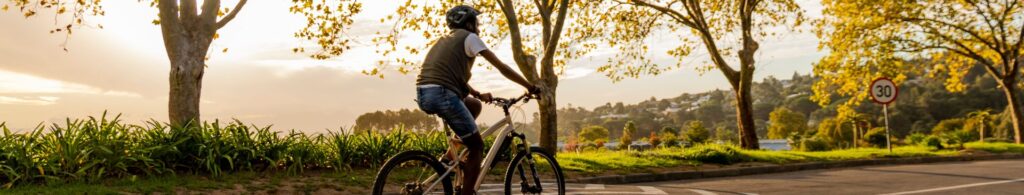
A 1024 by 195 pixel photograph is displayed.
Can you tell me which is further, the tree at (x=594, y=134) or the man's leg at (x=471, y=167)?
the tree at (x=594, y=134)

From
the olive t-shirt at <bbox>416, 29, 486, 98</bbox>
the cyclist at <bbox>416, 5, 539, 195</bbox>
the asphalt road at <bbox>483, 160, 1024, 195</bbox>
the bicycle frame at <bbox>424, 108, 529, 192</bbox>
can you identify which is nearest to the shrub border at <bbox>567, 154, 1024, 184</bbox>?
the asphalt road at <bbox>483, 160, 1024, 195</bbox>

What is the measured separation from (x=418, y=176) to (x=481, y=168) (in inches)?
18.0

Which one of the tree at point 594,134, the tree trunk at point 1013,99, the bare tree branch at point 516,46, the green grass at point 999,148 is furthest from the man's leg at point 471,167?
the tree at point 594,134

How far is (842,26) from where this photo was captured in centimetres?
2670

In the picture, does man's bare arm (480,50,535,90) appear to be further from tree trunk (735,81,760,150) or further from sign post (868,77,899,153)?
tree trunk (735,81,760,150)

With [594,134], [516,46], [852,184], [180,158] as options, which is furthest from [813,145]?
[180,158]

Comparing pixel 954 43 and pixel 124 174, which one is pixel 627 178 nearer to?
pixel 124 174

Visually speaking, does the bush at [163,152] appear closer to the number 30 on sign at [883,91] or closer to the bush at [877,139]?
the number 30 on sign at [883,91]

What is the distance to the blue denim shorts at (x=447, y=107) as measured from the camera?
5512mm

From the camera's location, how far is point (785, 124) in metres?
94.3

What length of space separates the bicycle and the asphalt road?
10.6ft

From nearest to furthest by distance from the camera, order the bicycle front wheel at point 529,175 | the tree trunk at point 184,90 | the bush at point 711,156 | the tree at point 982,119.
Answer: the bicycle front wheel at point 529,175, the tree trunk at point 184,90, the bush at point 711,156, the tree at point 982,119

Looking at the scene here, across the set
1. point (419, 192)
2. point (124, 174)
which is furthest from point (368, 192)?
point (419, 192)

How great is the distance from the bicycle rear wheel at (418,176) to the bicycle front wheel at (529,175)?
0.61 m
